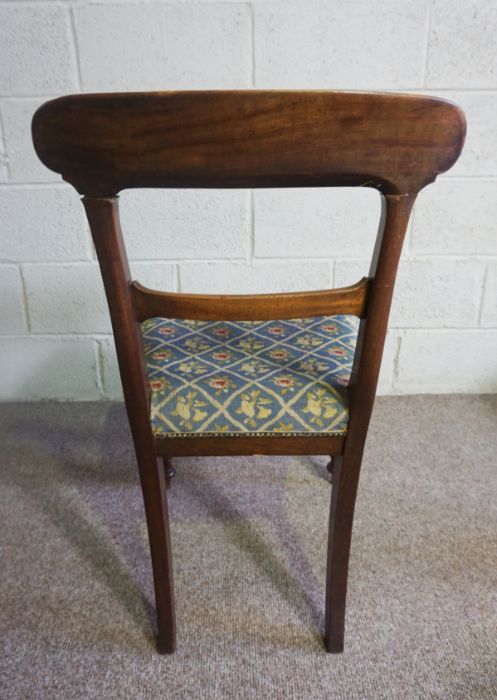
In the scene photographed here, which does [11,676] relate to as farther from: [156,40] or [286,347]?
[156,40]

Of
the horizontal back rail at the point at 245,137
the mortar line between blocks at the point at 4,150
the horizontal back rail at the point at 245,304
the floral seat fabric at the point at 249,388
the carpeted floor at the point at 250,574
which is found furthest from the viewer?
the mortar line between blocks at the point at 4,150

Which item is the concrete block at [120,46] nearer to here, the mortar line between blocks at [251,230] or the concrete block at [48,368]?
the mortar line between blocks at [251,230]

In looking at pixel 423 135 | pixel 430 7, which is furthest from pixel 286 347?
pixel 430 7

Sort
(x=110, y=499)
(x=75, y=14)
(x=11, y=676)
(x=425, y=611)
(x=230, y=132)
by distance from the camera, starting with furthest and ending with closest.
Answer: (x=75, y=14)
(x=110, y=499)
(x=425, y=611)
(x=11, y=676)
(x=230, y=132)

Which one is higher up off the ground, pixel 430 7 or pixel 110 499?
pixel 430 7

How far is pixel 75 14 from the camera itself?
5.04ft

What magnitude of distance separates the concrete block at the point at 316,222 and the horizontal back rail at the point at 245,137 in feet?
3.56

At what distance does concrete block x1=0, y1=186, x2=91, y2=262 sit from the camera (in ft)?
5.58

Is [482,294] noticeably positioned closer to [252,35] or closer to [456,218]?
[456,218]

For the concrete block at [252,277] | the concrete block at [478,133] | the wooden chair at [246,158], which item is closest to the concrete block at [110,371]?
the concrete block at [252,277]

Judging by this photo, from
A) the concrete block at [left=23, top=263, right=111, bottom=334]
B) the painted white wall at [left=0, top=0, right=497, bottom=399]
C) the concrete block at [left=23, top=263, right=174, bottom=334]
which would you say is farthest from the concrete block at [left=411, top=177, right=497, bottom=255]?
the concrete block at [left=23, top=263, right=111, bottom=334]

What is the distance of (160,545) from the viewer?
96 cm

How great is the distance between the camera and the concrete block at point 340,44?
1.54 meters

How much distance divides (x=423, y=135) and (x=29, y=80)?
1.41m
